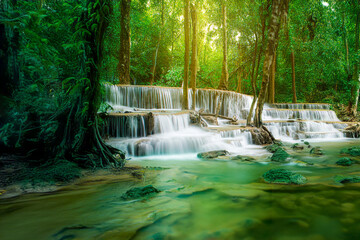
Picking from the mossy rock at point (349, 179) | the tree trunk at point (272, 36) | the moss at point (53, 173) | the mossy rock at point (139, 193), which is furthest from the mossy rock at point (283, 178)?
the tree trunk at point (272, 36)

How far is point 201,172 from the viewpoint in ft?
16.6

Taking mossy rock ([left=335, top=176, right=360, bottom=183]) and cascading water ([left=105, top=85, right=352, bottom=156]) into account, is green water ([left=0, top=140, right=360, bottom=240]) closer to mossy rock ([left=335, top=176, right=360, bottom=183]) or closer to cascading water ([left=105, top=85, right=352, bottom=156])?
mossy rock ([left=335, top=176, right=360, bottom=183])

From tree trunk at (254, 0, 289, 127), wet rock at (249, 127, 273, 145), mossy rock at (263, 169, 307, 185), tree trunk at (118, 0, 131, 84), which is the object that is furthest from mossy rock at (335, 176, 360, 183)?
tree trunk at (118, 0, 131, 84)

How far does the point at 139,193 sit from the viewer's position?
122 inches

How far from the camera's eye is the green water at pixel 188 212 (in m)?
2.12

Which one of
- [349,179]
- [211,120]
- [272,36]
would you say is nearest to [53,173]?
[349,179]

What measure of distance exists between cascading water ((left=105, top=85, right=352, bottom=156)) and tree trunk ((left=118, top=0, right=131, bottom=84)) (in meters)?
1.49

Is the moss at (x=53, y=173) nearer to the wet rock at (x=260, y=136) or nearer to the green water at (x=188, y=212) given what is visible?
the green water at (x=188, y=212)

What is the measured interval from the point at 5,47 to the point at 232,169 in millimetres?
5107

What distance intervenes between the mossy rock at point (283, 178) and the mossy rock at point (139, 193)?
216 cm

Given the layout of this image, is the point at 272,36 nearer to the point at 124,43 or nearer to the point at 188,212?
the point at 124,43

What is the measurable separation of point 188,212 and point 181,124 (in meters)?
7.68

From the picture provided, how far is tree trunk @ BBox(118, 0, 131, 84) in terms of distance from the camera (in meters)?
13.2

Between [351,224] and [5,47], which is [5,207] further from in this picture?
[351,224]
